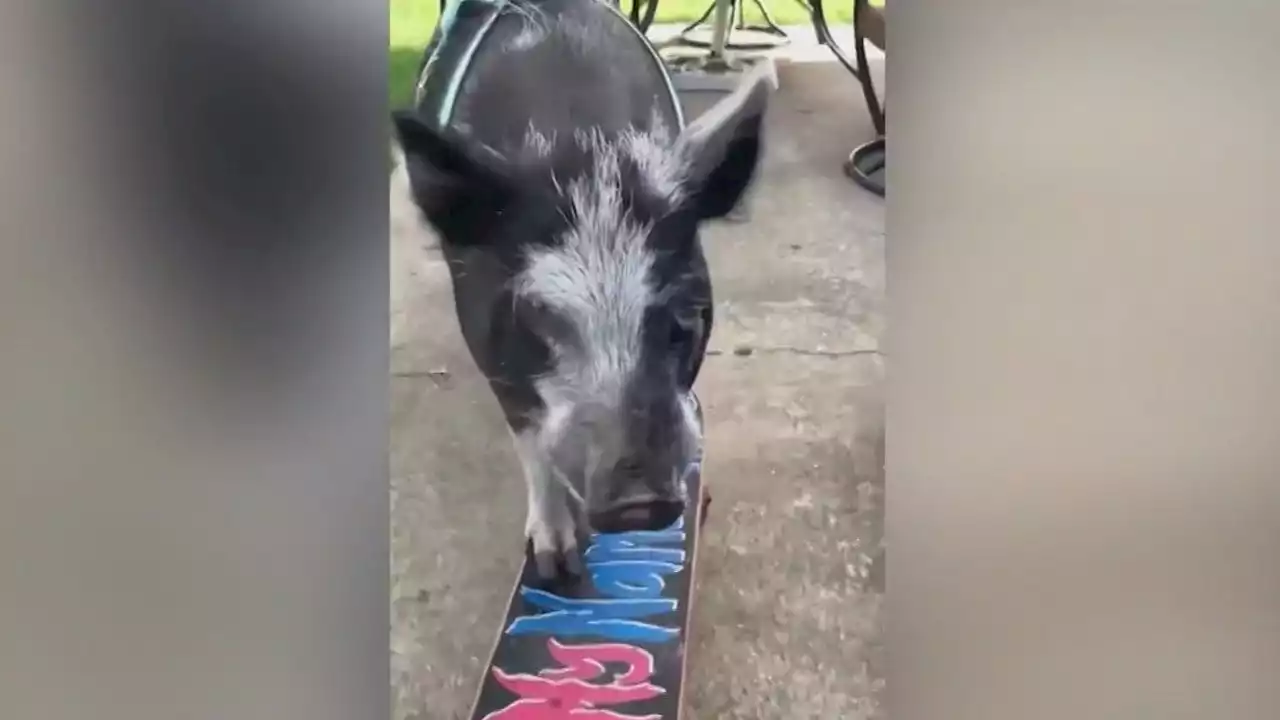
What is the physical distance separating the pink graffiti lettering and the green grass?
0.25 metres

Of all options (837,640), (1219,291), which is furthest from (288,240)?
(1219,291)

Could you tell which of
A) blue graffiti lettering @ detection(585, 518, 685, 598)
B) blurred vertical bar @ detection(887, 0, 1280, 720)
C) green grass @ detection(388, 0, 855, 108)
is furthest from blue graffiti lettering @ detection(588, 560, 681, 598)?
green grass @ detection(388, 0, 855, 108)

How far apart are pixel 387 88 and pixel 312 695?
0.91ft

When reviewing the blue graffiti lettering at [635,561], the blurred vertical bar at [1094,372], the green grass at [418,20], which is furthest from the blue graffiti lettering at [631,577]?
the green grass at [418,20]

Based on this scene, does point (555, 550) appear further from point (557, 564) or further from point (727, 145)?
point (727, 145)

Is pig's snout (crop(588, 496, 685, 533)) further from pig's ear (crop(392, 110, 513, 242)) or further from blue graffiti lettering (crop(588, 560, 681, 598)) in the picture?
pig's ear (crop(392, 110, 513, 242))

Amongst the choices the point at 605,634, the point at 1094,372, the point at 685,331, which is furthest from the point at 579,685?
the point at 1094,372

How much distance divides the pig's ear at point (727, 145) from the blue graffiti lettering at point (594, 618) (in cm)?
17

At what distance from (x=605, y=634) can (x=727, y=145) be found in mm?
215

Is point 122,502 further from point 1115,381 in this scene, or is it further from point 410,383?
point 1115,381

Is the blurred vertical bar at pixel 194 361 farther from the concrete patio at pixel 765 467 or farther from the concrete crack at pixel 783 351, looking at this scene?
the concrete crack at pixel 783 351

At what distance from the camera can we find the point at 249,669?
536mm

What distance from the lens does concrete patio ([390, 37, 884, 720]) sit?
496 millimetres

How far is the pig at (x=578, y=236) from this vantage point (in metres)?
0.50
